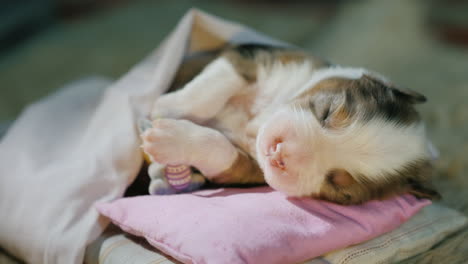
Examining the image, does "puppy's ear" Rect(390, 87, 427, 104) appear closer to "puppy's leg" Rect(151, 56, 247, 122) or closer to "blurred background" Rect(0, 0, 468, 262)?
"puppy's leg" Rect(151, 56, 247, 122)

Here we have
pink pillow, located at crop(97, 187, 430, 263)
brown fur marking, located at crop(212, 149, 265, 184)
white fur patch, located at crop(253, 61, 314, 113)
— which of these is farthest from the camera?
Result: white fur patch, located at crop(253, 61, 314, 113)

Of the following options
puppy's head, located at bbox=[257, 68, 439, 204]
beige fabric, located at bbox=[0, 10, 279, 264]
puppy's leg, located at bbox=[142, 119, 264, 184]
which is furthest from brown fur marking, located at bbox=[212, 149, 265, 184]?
beige fabric, located at bbox=[0, 10, 279, 264]

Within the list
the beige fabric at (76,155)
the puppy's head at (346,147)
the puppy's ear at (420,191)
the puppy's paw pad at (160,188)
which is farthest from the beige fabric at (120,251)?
the puppy's ear at (420,191)

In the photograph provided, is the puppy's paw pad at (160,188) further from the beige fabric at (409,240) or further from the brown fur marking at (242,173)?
the beige fabric at (409,240)

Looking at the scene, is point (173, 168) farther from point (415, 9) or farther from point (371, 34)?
point (415, 9)

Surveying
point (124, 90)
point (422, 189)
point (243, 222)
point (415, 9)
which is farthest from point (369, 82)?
point (415, 9)

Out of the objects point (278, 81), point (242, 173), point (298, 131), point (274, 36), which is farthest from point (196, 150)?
point (274, 36)
